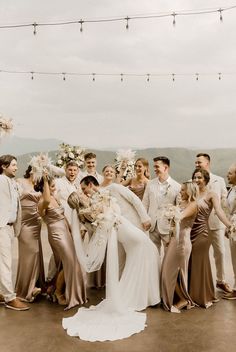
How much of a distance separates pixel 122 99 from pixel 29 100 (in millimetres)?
4870

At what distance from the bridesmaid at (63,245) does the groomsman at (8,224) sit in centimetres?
35

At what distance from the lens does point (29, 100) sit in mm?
19766

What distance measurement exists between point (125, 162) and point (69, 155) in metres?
1.73

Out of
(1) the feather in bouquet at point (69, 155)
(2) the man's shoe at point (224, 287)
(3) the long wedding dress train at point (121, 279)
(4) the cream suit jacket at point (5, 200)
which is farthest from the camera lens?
(1) the feather in bouquet at point (69, 155)

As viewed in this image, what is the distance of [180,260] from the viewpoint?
4.52m

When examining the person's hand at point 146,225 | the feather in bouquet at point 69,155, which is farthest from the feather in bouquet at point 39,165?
the feather in bouquet at point 69,155

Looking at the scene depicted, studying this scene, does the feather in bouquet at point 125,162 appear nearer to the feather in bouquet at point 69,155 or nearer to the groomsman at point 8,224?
the feather in bouquet at point 69,155

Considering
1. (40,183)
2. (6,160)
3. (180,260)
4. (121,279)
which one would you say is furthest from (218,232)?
(6,160)

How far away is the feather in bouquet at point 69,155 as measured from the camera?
25.6 ft

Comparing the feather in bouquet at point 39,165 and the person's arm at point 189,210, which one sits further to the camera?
the feather in bouquet at point 39,165

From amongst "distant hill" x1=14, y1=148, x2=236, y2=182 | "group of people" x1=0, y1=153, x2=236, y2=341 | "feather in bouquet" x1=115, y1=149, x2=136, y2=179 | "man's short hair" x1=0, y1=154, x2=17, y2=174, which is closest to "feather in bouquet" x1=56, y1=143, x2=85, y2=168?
"feather in bouquet" x1=115, y1=149, x2=136, y2=179

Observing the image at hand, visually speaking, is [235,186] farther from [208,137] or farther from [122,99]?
[208,137]

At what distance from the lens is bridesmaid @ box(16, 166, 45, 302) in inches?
192

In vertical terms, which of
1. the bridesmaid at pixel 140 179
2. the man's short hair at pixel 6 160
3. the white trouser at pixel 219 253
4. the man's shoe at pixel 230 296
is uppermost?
the man's short hair at pixel 6 160
